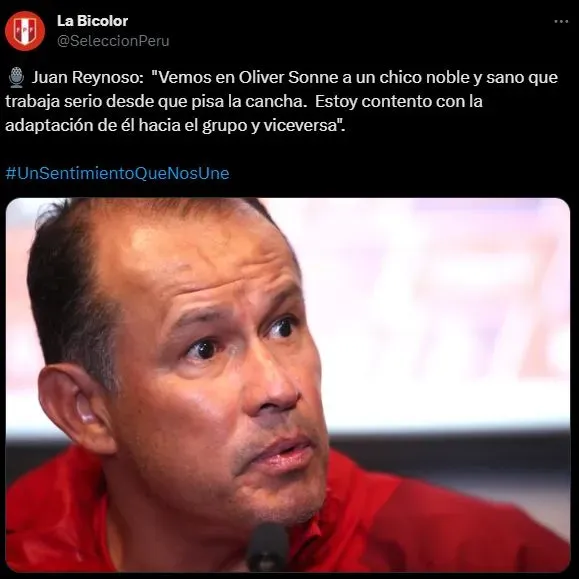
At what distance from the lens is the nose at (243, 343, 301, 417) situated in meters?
1.50

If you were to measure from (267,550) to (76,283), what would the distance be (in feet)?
1.98

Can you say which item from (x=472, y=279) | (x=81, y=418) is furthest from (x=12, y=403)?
(x=472, y=279)

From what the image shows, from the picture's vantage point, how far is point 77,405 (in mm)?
1584

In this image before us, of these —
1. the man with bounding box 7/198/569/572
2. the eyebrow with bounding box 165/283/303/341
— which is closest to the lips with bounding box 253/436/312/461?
the man with bounding box 7/198/569/572

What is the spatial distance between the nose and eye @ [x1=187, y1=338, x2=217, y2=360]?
0.22 feet

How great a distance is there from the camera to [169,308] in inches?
59.3

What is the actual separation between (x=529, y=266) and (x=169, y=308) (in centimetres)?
73

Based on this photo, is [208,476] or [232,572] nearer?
[208,476]
